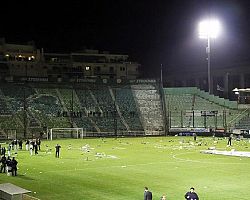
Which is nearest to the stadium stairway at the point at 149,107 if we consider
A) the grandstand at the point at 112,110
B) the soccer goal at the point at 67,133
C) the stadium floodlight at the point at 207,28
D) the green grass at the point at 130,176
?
the grandstand at the point at 112,110

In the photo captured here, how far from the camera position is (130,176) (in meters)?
34.0

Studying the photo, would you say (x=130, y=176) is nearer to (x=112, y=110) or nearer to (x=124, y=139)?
(x=124, y=139)

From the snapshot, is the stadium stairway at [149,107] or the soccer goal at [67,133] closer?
the soccer goal at [67,133]

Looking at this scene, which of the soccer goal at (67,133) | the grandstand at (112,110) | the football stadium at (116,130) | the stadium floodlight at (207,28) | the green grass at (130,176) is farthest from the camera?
the grandstand at (112,110)

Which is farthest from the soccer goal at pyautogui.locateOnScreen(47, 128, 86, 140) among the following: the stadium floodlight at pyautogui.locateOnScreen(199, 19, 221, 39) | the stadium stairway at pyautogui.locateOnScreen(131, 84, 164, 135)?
the stadium floodlight at pyautogui.locateOnScreen(199, 19, 221, 39)

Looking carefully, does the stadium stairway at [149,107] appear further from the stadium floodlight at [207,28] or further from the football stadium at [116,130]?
the stadium floodlight at [207,28]

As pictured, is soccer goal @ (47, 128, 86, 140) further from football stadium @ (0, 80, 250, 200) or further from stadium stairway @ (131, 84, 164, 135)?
stadium stairway @ (131, 84, 164, 135)

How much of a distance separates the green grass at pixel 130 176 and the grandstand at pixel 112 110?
116 feet

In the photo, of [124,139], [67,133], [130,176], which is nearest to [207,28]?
[124,139]

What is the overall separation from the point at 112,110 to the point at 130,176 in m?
58.8

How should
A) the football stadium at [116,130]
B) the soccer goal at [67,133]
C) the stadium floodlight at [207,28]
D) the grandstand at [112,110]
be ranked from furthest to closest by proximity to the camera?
1. the grandstand at [112,110]
2. the soccer goal at [67,133]
3. the stadium floodlight at [207,28]
4. the football stadium at [116,130]

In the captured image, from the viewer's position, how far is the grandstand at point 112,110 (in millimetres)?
85125

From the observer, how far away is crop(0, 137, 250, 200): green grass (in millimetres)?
27219

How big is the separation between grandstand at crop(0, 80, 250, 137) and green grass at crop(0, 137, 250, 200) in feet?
116
